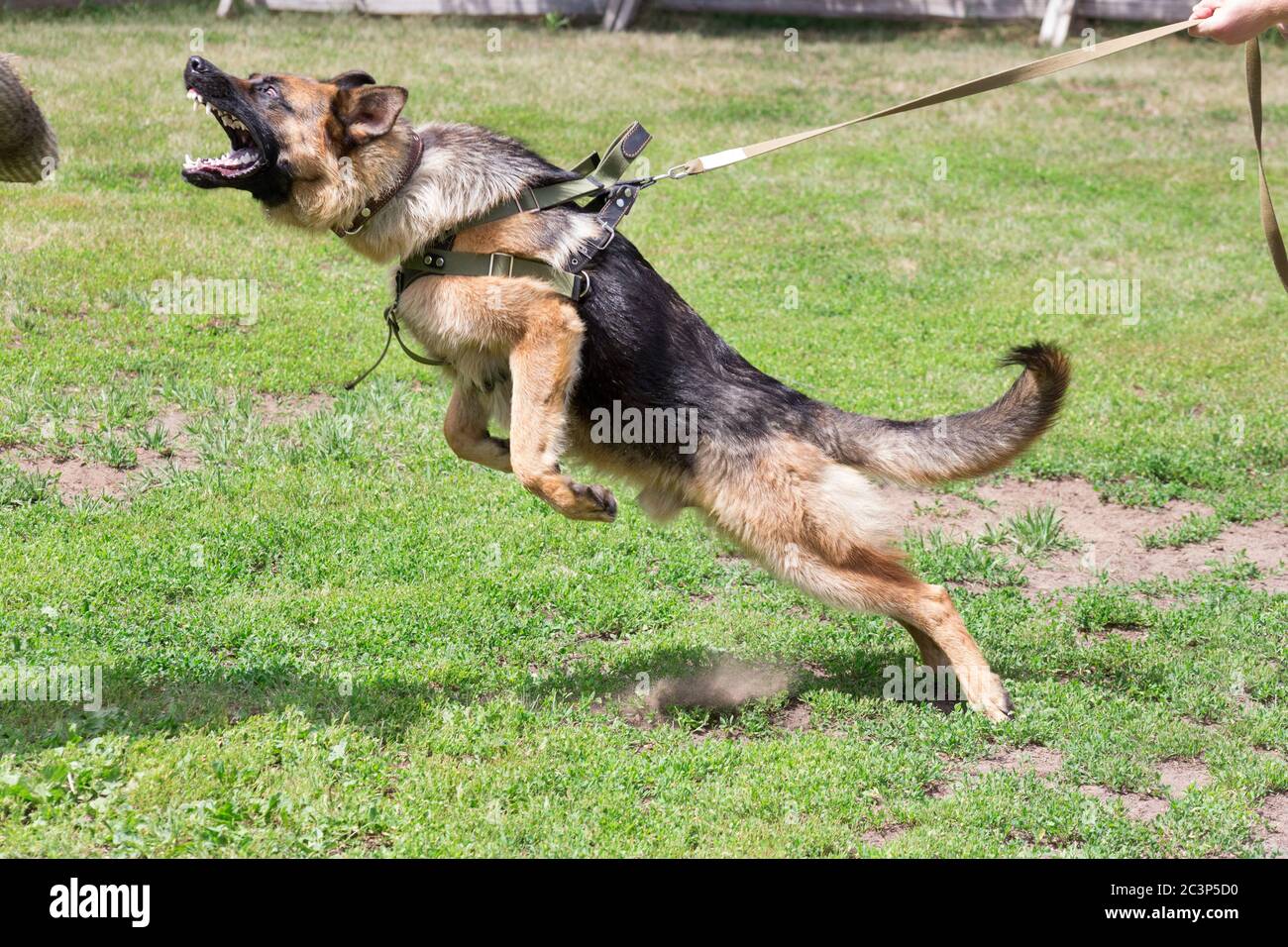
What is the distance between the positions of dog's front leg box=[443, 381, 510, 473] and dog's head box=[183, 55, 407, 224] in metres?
1.10

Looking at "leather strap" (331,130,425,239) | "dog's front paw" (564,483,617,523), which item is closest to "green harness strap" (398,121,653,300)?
"leather strap" (331,130,425,239)

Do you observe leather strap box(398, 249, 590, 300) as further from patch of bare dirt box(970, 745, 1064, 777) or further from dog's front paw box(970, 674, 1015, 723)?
patch of bare dirt box(970, 745, 1064, 777)

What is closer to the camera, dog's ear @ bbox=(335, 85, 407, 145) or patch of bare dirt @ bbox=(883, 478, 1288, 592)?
dog's ear @ bbox=(335, 85, 407, 145)

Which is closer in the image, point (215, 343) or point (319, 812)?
point (319, 812)

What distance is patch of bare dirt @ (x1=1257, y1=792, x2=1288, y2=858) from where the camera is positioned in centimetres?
469

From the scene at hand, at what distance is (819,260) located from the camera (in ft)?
40.3

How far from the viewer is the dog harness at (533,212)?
209 inches

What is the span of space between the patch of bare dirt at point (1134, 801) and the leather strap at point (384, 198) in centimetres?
384

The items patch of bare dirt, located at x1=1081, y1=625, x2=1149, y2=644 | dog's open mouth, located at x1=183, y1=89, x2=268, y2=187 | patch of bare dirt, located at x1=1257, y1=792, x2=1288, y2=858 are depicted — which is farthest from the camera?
patch of bare dirt, located at x1=1081, y1=625, x2=1149, y2=644

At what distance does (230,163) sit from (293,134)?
30 cm

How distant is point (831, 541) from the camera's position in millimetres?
5398

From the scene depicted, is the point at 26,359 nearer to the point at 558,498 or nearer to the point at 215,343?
the point at 215,343
